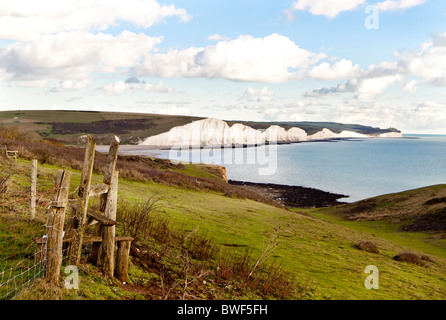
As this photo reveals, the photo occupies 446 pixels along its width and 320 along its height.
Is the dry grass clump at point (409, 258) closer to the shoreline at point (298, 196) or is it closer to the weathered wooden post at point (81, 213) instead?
the weathered wooden post at point (81, 213)

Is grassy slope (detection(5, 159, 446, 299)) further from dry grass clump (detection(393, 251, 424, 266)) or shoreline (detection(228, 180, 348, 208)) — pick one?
shoreline (detection(228, 180, 348, 208))

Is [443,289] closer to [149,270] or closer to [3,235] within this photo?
[149,270]

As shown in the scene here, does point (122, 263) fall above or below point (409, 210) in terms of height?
above

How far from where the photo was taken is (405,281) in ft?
48.3

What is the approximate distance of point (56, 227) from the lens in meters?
6.96

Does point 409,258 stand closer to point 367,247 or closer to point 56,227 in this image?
point 367,247

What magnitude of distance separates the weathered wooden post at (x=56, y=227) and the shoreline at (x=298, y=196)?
52.3 metres

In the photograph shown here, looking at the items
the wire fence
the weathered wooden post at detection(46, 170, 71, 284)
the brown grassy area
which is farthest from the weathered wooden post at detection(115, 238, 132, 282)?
the brown grassy area

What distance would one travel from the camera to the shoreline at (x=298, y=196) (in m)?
60.7

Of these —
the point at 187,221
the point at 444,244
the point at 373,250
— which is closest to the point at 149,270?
the point at 187,221

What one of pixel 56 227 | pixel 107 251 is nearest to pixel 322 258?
pixel 107 251

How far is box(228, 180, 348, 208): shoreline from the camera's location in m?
60.7

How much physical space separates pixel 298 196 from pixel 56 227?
6312 centimetres
